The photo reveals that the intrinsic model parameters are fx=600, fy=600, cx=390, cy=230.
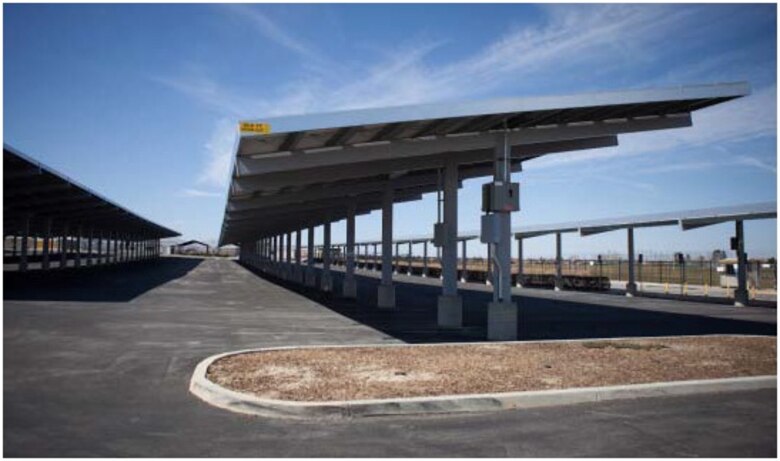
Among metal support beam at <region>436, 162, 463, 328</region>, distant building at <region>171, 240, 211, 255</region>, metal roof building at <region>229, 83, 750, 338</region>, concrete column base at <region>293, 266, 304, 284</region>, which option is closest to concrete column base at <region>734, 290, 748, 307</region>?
metal roof building at <region>229, 83, 750, 338</region>

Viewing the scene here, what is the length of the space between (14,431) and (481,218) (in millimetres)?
10152

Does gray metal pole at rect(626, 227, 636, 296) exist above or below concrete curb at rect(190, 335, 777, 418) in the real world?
above

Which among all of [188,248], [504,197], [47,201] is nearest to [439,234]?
[504,197]

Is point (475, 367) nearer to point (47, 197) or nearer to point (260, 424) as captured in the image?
point (260, 424)

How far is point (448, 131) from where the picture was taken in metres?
14.6

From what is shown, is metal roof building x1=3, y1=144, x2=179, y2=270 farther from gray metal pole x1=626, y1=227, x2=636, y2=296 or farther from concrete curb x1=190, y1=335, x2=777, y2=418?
gray metal pole x1=626, y1=227, x2=636, y2=296

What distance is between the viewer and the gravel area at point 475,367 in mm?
8156

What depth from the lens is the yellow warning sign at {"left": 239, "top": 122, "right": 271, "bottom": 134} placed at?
458 inches

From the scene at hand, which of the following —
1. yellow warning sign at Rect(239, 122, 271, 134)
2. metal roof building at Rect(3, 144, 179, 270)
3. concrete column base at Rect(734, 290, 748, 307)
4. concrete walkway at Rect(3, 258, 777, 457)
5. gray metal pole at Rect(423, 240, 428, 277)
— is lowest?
concrete walkway at Rect(3, 258, 777, 457)

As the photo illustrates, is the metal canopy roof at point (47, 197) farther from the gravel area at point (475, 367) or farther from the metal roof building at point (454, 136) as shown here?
the gravel area at point (475, 367)

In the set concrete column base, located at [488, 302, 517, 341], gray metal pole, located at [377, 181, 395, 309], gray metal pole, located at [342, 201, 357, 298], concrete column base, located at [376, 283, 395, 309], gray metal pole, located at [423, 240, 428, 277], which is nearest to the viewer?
concrete column base, located at [488, 302, 517, 341]

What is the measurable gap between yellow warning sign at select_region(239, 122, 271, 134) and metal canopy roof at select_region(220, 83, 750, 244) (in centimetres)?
10

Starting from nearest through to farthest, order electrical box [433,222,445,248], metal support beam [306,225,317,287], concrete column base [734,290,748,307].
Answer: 1. electrical box [433,222,445,248]
2. concrete column base [734,290,748,307]
3. metal support beam [306,225,317,287]

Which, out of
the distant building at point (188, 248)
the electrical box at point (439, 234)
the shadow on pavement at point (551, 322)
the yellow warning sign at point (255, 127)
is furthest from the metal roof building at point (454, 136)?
the distant building at point (188, 248)
